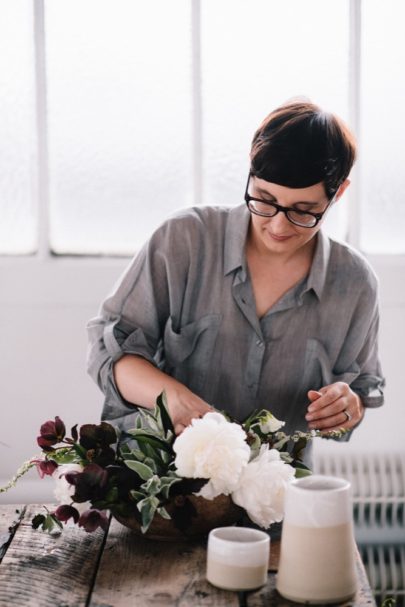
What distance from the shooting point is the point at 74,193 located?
3.17 m

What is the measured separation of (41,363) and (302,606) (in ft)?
6.17

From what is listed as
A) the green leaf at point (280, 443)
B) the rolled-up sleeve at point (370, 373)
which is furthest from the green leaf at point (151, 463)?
the rolled-up sleeve at point (370, 373)

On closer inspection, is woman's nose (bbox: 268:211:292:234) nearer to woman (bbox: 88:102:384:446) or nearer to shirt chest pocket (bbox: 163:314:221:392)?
woman (bbox: 88:102:384:446)

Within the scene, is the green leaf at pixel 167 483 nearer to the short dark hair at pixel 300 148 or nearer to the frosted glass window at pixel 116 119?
the short dark hair at pixel 300 148

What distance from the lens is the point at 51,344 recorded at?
3104 millimetres

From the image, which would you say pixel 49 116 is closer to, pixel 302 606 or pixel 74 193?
pixel 74 193

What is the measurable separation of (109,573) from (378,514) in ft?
5.88

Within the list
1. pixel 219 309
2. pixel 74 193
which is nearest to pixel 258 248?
pixel 219 309

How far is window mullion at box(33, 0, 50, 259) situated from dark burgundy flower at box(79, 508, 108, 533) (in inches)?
65.6

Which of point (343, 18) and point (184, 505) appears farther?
point (343, 18)

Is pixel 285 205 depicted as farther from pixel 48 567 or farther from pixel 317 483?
pixel 48 567

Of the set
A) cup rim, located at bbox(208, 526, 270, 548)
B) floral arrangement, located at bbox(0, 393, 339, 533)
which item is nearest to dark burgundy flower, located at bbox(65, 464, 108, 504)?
floral arrangement, located at bbox(0, 393, 339, 533)

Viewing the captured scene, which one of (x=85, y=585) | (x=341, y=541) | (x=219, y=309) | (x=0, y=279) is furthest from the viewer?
(x=0, y=279)

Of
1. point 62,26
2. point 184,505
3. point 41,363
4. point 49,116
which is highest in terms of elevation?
point 62,26
